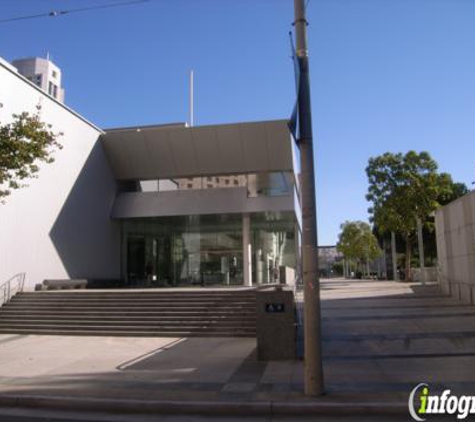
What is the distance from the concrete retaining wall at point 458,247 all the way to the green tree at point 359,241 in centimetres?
4641

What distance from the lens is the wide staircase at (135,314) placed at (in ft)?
56.2

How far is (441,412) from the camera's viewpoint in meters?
7.39

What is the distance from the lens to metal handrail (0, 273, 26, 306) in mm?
21438

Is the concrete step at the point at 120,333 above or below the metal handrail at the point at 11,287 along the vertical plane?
below

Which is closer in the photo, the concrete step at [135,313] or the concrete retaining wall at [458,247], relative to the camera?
the concrete step at [135,313]

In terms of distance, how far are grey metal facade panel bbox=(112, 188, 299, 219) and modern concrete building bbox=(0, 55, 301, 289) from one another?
60mm

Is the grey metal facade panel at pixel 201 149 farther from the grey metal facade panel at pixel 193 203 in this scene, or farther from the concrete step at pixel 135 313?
the concrete step at pixel 135 313

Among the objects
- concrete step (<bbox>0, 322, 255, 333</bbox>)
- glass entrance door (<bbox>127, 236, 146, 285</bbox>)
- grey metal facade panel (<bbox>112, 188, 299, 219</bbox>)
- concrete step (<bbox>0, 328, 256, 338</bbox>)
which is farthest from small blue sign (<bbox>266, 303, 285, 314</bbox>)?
glass entrance door (<bbox>127, 236, 146, 285</bbox>)

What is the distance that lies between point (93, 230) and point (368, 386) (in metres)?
23.4

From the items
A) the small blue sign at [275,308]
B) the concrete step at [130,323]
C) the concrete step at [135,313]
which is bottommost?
the concrete step at [130,323]

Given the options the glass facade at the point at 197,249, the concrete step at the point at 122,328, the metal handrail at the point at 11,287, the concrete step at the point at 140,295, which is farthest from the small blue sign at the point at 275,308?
the glass facade at the point at 197,249

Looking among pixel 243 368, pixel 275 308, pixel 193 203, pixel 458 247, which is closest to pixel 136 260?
pixel 193 203

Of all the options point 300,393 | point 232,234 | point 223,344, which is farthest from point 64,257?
point 300,393

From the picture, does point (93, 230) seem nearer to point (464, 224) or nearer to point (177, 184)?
point (177, 184)
